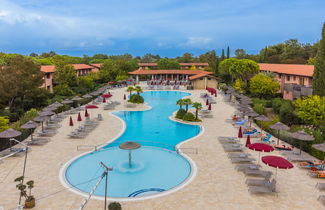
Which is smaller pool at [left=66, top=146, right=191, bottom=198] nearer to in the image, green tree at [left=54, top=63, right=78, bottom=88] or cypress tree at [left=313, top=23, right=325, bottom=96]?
cypress tree at [left=313, top=23, right=325, bottom=96]

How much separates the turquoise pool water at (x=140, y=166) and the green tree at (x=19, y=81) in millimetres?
16936

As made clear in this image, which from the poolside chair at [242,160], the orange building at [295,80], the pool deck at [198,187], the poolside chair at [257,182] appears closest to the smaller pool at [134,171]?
the pool deck at [198,187]

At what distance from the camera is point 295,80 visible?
40.6 meters

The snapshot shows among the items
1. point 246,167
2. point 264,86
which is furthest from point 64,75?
point 246,167

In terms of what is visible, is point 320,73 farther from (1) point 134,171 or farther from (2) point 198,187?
(1) point 134,171

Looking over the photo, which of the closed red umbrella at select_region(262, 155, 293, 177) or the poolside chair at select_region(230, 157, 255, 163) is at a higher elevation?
the closed red umbrella at select_region(262, 155, 293, 177)

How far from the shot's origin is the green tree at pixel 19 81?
3094cm

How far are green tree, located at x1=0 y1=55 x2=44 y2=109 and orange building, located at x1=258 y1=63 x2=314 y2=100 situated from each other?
38786mm

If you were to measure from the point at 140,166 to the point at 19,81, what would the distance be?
24638 mm

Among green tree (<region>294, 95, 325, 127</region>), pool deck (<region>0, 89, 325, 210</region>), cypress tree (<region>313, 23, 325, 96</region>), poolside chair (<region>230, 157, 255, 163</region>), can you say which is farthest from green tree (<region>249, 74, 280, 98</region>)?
poolside chair (<region>230, 157, 255, 163</region>)

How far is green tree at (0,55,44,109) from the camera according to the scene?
30936mm

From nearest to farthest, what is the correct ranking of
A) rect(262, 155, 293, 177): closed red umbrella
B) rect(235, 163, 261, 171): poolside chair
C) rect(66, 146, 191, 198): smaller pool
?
→ rect(262, 155, 293, 177): closed red umbrella, rect(66, 146, 191, 198): smaller pool, rect(235, 163, 261, 171): poolside chair

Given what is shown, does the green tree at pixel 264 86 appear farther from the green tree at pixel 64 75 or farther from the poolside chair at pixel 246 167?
the green tree at pixel 64 75

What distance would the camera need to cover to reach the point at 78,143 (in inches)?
851
